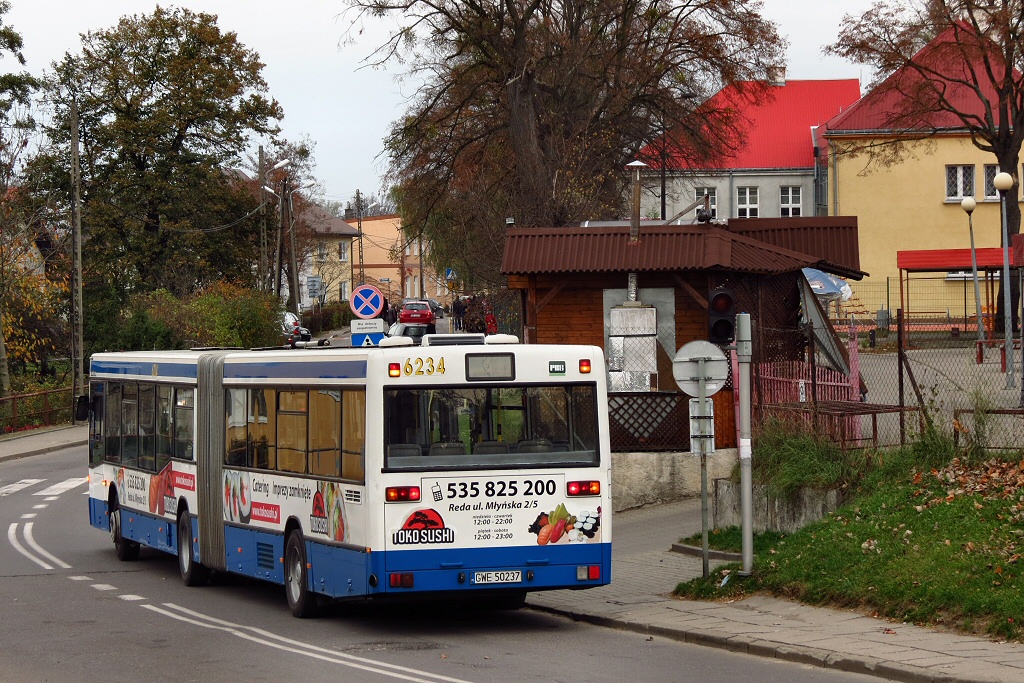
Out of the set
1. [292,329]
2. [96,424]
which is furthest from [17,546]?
[292,329]

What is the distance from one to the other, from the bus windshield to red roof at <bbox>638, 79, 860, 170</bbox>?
191 feet

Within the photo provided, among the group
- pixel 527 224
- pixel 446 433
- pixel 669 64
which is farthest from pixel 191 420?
pixel 669 64

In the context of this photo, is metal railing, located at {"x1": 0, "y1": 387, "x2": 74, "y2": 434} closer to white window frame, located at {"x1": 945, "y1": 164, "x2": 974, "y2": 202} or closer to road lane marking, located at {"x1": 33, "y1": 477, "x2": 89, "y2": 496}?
road lane marking, located at {"x1": 33, "y1": 477, "x2": 89, "y2": 496}

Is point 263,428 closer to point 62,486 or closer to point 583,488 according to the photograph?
point 583,488

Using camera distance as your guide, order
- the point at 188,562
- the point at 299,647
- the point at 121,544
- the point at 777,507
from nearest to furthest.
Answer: the point at 299,647
the point at 777,507
the point at 188,562
the point at 121,544

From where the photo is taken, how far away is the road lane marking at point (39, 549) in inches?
756

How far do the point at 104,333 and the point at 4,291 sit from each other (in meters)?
7.11

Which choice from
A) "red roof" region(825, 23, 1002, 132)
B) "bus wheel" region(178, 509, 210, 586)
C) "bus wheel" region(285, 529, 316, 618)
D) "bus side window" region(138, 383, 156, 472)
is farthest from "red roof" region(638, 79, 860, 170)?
"bus wheel" region(285, 529, 316, 618)

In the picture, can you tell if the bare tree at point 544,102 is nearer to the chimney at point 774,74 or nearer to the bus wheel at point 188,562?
the chimney at point 774,74

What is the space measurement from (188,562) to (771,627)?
25.9ft

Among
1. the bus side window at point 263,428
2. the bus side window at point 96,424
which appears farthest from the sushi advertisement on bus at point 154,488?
the bus side window at point 263,428

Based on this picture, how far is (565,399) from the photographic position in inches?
523

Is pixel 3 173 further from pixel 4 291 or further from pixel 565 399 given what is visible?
pixel 565 399

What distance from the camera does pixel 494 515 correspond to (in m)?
12.9
